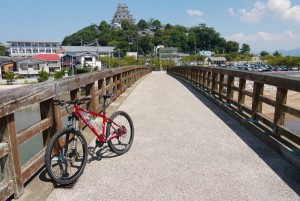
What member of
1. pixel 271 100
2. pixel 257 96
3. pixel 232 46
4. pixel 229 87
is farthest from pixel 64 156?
pixel 232 46

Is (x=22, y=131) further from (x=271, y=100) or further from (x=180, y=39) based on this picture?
(x=180, y=39)

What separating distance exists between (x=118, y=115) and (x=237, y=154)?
6.60ft

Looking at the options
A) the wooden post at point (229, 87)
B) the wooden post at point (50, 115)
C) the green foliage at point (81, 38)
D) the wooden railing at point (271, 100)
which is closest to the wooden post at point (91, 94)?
the wooden post at point (50, 115)

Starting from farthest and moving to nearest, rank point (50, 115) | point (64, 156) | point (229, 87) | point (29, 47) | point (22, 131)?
point (29, 47) < point (229, 87) < point (50, 115) < point (64, 156) < point (22, 131)

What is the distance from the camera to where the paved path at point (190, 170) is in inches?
126

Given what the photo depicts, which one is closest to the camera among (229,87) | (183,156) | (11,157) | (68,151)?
(11,157)

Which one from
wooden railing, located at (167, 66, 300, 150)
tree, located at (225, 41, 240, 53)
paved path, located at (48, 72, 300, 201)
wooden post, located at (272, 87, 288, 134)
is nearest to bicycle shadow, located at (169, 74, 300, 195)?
paved path, located at (48, 72, 300, 201)

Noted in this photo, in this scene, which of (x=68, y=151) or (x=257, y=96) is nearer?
(x=68, y=151)

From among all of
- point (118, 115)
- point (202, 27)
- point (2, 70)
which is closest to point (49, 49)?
point (2, 70)

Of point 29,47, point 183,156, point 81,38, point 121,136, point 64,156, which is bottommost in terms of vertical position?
point 183,156

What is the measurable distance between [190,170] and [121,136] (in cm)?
139

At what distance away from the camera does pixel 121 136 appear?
4.69m

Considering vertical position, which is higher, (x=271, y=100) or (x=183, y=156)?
(x=271, y=100)

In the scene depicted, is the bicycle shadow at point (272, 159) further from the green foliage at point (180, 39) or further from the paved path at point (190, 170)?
the green foliage at point (180, 39)
